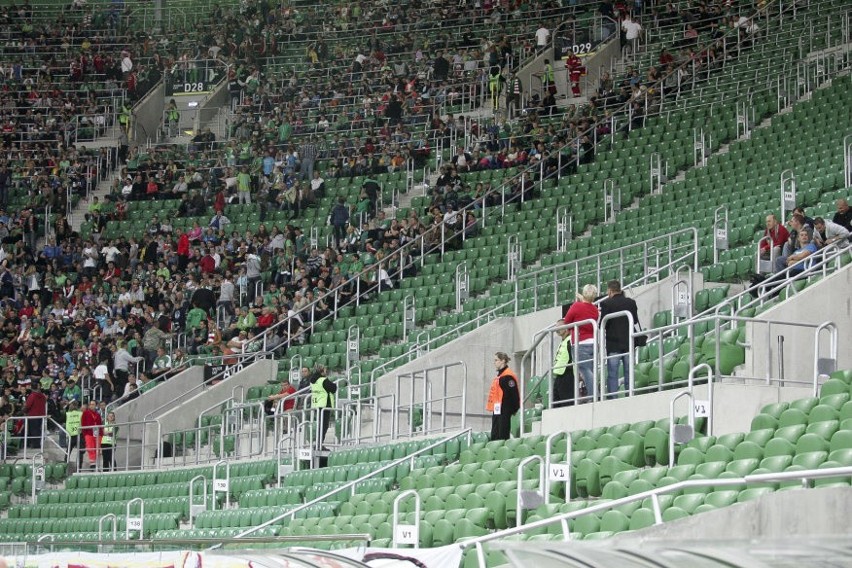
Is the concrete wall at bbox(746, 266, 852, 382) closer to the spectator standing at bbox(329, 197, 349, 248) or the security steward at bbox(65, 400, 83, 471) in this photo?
the security steward at bbox(65, 400, 83, 471)

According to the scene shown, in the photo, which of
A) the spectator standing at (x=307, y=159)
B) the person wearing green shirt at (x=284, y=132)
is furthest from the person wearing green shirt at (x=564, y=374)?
the person wearing green shirt at (x=284, y=132)

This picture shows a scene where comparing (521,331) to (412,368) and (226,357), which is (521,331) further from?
(226,357)

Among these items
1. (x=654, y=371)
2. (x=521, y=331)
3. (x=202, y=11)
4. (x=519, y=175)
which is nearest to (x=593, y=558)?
(x=654, y=371)

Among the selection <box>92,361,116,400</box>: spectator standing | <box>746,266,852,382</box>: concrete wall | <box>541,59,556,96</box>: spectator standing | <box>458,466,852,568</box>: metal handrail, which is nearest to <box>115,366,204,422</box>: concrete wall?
<box>92,361,116,400</box>: spectator standing

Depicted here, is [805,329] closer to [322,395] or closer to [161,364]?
[322,395]

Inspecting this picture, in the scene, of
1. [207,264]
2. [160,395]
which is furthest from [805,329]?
[207,264]

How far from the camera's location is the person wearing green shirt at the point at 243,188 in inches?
1310

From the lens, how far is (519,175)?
93.6 feet

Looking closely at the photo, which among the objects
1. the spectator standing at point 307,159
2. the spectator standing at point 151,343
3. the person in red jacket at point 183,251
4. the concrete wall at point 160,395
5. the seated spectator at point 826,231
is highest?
the spectator standing at point 307,159

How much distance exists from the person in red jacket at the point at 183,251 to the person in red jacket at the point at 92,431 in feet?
17.2

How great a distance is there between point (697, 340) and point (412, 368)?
22.6 ft

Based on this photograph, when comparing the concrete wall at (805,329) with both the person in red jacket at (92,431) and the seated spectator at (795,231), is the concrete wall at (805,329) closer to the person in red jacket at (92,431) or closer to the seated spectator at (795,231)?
the seated spectator at (795,231)

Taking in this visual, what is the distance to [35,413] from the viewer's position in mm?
26797

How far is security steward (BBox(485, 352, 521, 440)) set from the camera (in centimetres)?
1592
